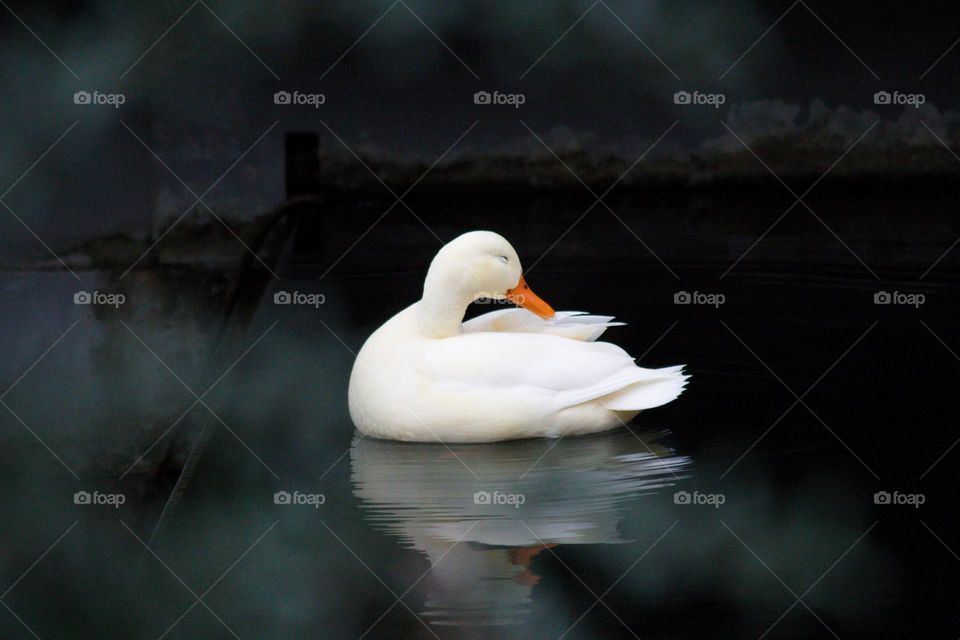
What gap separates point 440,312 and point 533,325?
1.12 ft

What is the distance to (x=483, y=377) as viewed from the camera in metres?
4.46

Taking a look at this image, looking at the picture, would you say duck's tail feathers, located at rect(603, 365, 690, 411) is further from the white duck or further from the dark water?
the dark water

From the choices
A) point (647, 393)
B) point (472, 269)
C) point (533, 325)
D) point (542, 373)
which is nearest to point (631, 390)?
point (647, 393)

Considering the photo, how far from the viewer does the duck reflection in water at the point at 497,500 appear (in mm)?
3572

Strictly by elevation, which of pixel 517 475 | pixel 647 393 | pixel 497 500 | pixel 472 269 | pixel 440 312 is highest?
pixel 472 269

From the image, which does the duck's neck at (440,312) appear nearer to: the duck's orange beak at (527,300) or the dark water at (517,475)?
the duck's orange beak at (527,300)

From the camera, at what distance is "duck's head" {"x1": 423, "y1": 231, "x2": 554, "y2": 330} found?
14.9 ft

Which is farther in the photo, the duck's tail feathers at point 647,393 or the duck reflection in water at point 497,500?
the duck's tail feathers at point 647,393

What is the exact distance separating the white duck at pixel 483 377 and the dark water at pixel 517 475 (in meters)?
0.08

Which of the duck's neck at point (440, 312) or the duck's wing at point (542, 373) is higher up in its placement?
the duck's neck at point (440, 312)

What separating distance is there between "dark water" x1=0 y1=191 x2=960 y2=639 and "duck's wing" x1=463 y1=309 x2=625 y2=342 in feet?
1.24

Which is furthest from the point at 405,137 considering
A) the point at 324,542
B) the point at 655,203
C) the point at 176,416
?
the point at 324,542

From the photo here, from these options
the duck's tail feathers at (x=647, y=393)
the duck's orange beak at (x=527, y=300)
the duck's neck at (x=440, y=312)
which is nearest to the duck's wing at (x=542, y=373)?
the duck's tail feathers at (x=647, y=393)

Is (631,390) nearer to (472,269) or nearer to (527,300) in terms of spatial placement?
(527,300)
